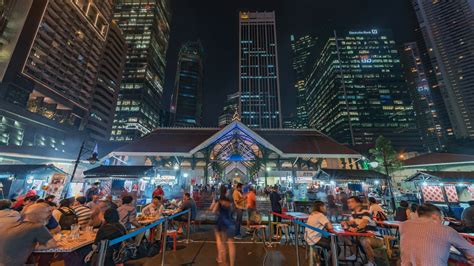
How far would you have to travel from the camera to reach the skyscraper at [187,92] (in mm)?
104500

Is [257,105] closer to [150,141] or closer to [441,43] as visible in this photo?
[150,141]

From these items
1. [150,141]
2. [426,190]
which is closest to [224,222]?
[426,190]

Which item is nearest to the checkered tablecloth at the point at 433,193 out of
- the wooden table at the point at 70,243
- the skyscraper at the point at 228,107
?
the wooden table at the point at 70,243

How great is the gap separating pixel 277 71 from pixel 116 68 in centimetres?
5881

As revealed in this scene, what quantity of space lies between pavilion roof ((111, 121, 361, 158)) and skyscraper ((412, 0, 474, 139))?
119262mm

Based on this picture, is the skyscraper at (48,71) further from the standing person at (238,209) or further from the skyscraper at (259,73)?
the skyscraper at (259,73)

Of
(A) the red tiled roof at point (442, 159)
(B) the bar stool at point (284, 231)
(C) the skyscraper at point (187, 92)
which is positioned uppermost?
(C) the skyscraper at point (187, 92)

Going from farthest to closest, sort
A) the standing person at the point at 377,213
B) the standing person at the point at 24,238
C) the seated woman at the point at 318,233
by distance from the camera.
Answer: the standing person at the point at 377,213, the seated woman at the point at 318,233, the standing person at the point at 24,238

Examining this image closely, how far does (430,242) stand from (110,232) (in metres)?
4.64

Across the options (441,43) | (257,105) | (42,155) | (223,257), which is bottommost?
(223,257)

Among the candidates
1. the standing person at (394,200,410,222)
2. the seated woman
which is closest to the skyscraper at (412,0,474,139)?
the standing person at (394,200,410,222)

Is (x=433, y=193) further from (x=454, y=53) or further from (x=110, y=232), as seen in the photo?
(x=454, y=53)

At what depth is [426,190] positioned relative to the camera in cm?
1316

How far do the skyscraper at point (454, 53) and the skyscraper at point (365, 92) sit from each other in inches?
1261
